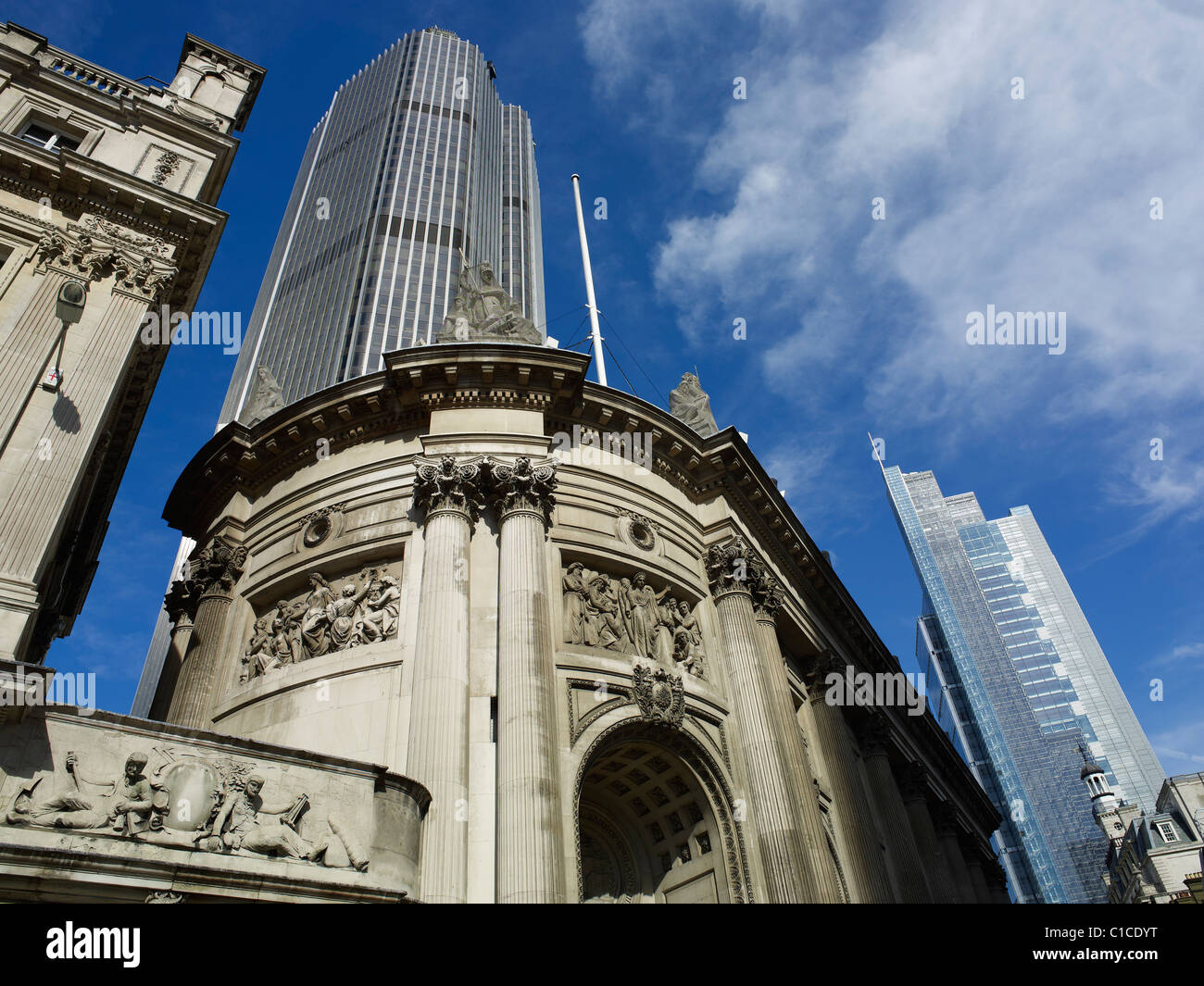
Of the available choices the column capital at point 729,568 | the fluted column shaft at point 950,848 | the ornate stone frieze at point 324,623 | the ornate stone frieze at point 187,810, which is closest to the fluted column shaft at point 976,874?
the fluted column shaft at point 950,848

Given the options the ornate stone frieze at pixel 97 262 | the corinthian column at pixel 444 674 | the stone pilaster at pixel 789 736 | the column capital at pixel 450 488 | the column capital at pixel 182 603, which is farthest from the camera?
the column capital at pixel 182 603

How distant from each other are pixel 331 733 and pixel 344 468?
24.4 feet

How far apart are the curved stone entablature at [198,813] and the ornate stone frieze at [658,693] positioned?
6.31 m

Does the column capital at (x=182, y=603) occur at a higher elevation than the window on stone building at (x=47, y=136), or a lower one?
lower

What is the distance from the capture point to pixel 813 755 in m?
26.1

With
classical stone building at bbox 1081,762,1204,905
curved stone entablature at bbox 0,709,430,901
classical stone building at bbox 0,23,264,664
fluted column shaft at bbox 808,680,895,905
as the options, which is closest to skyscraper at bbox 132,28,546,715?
classical stone building at bbox 0,23,264,664

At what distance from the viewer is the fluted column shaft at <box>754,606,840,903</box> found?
62.5 feet

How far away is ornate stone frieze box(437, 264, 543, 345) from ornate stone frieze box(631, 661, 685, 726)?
9.63 meters

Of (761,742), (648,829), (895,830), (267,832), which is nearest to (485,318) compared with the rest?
(761,742)

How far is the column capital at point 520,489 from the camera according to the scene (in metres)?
19.4

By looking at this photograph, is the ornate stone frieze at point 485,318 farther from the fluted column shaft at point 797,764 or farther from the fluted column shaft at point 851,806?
the fluted column shaft at point 851,806

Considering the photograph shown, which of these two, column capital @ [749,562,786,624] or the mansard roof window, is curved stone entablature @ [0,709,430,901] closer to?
column capital @ [749,562,786,624]
